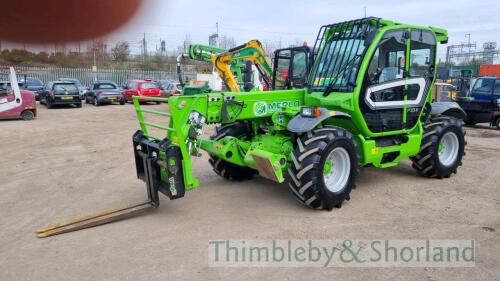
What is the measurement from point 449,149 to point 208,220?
442cm

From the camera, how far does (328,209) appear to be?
16.5 feet

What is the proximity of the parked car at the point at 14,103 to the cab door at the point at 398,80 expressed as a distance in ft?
44.6

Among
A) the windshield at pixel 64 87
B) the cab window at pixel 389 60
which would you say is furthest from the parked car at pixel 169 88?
the cab window at pixel 389 60

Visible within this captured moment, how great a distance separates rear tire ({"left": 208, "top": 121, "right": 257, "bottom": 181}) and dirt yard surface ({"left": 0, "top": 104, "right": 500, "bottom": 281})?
0.53 ft

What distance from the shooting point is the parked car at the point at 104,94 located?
866 inches

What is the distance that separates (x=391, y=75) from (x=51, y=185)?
5372 mm

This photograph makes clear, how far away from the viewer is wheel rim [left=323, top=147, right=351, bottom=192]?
5176mm

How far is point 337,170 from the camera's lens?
17.4 ft

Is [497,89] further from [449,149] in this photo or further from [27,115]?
[27,115]

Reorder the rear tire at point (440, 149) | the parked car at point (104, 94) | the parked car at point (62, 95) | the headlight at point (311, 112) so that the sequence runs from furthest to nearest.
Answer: the parked car at point (104, 94) → the parked car at point (62, 95) → the rear tire at point (440, 149) → the headlight at point (311, 112)

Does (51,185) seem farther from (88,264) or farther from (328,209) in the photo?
(328,209)

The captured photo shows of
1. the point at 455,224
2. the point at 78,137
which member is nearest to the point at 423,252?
the point at 455,224

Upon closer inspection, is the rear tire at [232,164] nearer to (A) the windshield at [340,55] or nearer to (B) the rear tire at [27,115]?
(A) the windshield at [340,55]

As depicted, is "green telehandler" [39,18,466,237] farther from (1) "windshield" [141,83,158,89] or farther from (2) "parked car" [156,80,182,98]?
(2) "parked car" [156,80,182,98]
